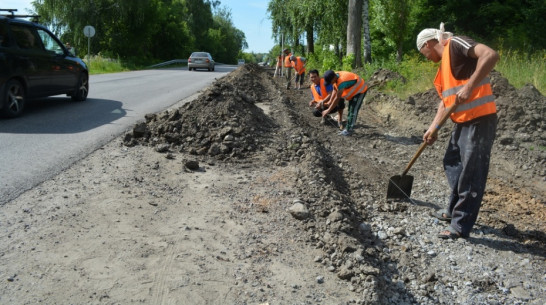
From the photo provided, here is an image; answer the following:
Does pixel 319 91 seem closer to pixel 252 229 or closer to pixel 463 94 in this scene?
pixel 463 94

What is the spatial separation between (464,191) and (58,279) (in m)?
3.40

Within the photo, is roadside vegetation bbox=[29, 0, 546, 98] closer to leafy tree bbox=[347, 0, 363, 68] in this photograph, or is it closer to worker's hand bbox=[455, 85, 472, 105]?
leafy tree bbox=[347, 0, 363, 68]

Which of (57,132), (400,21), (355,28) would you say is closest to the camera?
(57,132)

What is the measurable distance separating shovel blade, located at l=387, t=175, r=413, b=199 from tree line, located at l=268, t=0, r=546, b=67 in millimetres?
13793

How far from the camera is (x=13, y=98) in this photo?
8156mm

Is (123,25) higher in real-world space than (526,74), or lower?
higher

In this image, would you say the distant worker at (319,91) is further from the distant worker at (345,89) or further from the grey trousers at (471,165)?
the grey trousers at (471,165)

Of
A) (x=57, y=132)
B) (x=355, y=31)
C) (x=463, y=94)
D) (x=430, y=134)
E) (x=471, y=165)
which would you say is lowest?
(x=57, y=132)

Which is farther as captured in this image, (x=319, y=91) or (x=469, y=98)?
(x=319, y=91)

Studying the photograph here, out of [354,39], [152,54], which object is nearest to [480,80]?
[354,39]

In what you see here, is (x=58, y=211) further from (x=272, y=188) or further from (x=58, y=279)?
(x=272, y=188)

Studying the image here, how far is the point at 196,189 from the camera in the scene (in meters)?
4.89

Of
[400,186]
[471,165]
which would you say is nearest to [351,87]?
[400,186]

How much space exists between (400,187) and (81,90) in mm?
8512
